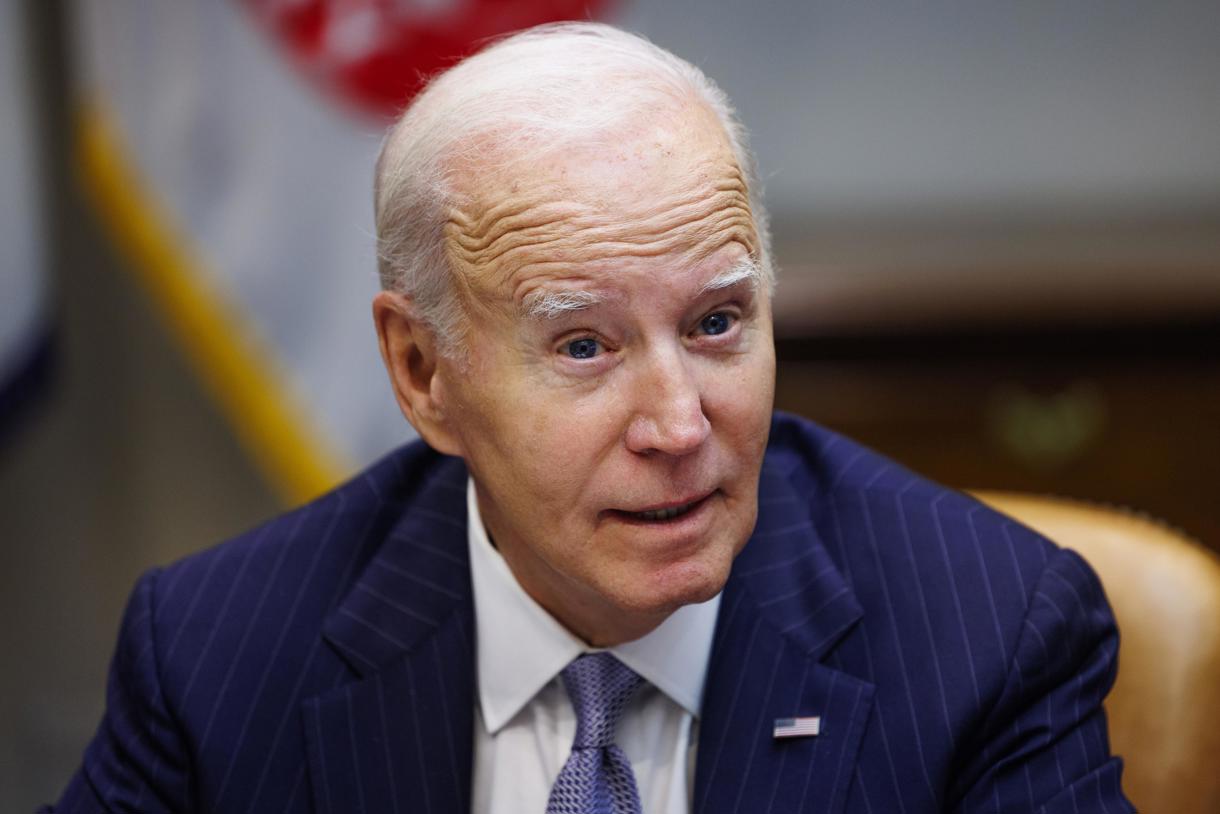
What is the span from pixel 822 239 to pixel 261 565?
2157mm

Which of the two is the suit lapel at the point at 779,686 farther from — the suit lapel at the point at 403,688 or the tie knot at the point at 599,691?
the suit lapel at the point at 403,688

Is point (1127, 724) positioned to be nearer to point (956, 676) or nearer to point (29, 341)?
point (956, 676)

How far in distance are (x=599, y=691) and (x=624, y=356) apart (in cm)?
41

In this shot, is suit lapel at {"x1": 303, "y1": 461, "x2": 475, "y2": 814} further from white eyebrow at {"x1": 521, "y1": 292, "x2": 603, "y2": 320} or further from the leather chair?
the leather chair

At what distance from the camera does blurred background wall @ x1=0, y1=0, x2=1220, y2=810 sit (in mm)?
2760

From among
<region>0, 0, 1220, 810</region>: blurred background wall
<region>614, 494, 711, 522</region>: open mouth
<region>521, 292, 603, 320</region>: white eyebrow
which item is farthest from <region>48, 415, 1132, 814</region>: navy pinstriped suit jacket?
<region>0, 0, 1220, 810</region>: blurred background wall

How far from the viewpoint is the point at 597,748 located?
5.01ft

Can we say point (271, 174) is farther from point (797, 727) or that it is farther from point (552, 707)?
point (797, 727)

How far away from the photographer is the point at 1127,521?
1753mm

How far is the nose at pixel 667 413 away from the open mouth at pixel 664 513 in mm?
75

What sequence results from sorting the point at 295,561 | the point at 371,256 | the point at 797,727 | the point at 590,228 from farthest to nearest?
the point at 371,256
the point at 295,561
the point at 797,727
the point at 590,228

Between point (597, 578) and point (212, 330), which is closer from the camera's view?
point (597, 578)

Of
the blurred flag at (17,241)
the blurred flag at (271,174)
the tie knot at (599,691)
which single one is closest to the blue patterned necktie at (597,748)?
the tie knot at (599,691)

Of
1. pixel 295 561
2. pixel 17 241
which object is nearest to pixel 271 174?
pixel 17 241
